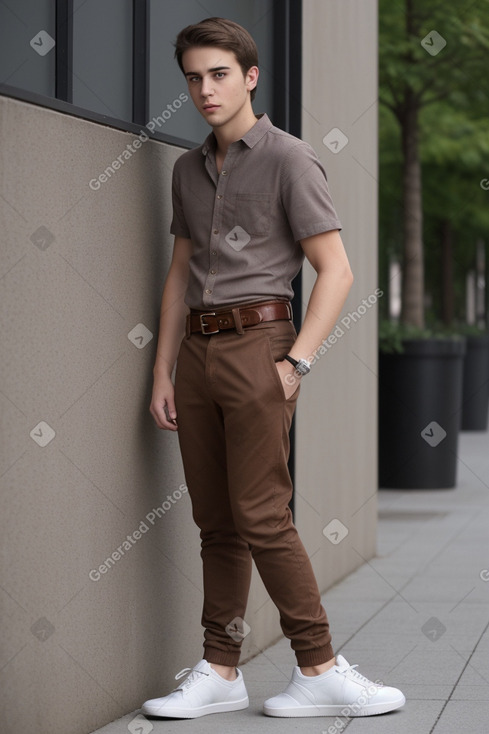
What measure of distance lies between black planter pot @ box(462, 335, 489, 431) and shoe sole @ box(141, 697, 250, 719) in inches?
516

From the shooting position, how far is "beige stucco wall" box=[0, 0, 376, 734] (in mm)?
3490

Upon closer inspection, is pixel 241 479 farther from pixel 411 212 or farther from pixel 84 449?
pixel 411 212

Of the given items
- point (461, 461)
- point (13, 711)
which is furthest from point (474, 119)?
point (13, 711)

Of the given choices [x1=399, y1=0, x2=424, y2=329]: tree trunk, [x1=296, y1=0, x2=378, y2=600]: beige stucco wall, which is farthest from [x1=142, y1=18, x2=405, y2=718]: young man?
[x1=399, y1=0, x2=424, y2=329]: tree trunk

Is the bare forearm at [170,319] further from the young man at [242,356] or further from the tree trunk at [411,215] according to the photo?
the tree trunk at [411,215]

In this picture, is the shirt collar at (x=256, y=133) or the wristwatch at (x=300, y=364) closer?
the wristwatch at (x=300, y=364)

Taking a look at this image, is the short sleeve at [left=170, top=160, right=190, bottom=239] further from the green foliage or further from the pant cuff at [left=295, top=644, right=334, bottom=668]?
the green foliage

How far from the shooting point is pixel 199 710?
4.16m

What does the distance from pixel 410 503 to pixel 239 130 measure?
6.45 m

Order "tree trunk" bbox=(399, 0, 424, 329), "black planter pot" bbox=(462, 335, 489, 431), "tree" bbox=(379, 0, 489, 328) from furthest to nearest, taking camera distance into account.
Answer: "black planter pot" bbox=(462, 335, 489, 431) → "tree trunk" bbox=(399, 0, 424, 329) → "tree" bbox=(379, 0, 489, 328)

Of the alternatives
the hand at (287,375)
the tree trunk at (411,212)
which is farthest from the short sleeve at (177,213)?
the tree trunk at (411,212)

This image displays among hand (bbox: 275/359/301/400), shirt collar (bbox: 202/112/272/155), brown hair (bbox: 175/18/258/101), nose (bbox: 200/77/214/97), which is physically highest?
brown hair (bbox: 175/18/258/101)

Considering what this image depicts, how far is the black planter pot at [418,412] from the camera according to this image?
10656 millimetres

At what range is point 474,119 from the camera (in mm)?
15102
